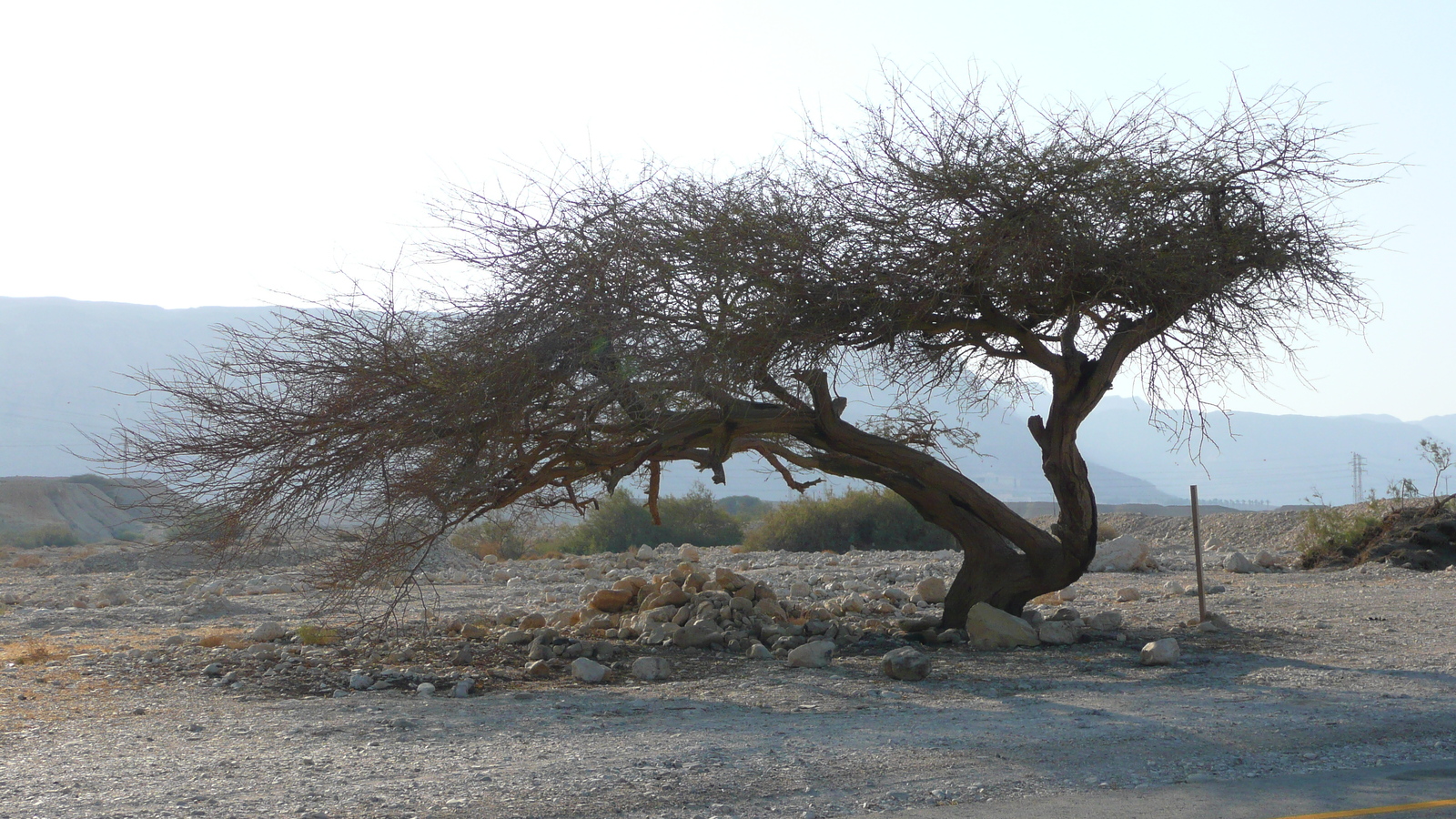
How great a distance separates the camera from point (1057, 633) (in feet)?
43.2

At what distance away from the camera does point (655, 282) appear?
36.3 feet

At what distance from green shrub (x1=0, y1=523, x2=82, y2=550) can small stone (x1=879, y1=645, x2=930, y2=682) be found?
47456mm

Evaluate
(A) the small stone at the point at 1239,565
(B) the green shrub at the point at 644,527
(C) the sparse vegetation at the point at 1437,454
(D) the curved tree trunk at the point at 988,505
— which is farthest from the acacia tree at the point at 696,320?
(B) the green shrub at the point at 644,527

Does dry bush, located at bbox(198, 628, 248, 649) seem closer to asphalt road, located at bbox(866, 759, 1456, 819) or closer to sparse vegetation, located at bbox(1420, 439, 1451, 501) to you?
asphalt road, located at bbox(866, 759, 1456, 819)

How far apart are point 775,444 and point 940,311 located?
2.88m

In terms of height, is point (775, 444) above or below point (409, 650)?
above

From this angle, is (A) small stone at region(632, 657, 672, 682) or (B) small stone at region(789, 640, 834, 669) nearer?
(A) small stone at region(632, 657, 672, 682)

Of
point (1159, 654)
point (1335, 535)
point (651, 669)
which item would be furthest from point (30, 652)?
point (1335, 535)

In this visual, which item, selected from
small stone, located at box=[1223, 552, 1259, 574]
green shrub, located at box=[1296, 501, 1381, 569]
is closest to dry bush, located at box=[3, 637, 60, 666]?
small stone, located at box=[1223, 552, 1259, 574]

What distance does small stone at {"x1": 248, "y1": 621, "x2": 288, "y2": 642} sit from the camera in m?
14.8

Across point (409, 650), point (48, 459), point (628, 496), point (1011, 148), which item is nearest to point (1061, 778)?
point (1011, 148)

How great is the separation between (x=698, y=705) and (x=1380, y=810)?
5299 millimetres

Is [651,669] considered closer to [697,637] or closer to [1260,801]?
[697,637]

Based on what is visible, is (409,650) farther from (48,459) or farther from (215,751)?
(48,459)
